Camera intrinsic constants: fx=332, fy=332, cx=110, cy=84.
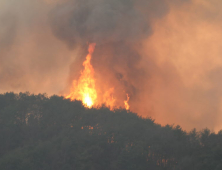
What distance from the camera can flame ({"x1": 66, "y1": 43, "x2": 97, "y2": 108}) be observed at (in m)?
44.7

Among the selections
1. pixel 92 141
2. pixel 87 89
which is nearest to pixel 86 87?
pixel 87 89

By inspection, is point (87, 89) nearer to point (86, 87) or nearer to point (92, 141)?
point (86, 87)

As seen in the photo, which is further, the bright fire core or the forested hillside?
the bright fire core

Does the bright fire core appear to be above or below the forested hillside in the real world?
above

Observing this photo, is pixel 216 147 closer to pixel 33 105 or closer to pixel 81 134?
pixel 81 134

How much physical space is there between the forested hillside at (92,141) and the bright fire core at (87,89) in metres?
4.38

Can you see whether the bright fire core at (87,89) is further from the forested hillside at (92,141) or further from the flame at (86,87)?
the forested hillside at (92,141)

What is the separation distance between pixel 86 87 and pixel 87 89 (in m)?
0.31

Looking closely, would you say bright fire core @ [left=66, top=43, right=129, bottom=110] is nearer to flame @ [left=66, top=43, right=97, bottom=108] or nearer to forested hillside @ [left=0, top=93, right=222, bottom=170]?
flame @ [left=66, top=43, right=97, bottom=108]

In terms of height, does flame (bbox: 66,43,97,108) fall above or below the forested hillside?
above

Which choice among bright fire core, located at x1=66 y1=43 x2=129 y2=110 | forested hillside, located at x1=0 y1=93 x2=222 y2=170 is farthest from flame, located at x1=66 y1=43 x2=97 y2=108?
forested hillside, located at x1=0 y1=93 x2=222 y2=170

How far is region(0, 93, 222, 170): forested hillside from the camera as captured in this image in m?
31.0

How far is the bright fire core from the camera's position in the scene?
44.7m

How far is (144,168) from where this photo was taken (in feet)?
103
